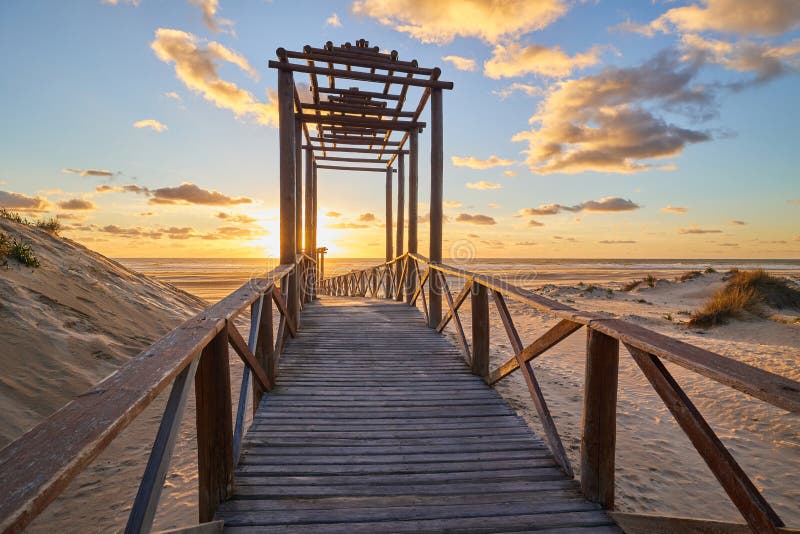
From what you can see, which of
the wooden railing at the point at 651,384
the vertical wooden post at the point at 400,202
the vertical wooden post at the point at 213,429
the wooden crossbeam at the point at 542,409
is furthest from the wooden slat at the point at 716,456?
the vertical wooden post at the point at 400,202

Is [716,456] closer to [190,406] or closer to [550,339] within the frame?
[550,339]

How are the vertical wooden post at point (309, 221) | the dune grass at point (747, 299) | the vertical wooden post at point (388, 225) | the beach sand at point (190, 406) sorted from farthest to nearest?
the vertical wooden post at point (388, 225), the vertical wooden post at point (309, 221), the dune grass at point (747, 299), the beach sand at point (190, 406)

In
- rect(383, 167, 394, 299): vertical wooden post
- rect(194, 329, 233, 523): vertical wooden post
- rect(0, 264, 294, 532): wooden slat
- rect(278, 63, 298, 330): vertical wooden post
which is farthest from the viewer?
rect(383, 167, 394, 299): vertical wooden post

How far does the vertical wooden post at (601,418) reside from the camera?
2.07 meters

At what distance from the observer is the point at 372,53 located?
594cm

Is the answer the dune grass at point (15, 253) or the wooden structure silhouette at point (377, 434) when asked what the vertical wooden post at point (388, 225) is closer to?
the wooden structure silhouette at point (377, 434)

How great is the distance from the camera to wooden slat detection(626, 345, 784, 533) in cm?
124

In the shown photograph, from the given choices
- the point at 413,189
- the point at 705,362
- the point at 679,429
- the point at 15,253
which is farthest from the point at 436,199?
the point at 15,253

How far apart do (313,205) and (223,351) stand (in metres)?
9.29

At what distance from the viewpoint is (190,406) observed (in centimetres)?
468

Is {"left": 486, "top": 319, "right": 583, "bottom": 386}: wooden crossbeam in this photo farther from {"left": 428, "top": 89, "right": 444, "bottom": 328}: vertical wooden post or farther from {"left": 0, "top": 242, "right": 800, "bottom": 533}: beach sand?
{"left": 428, "top": 89, "right": 444, "bottom": 328}: vertical wooden post

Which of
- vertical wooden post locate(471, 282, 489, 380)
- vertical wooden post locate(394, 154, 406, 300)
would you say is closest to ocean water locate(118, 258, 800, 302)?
vertical wooden post locate(394, 154, 406, 300)

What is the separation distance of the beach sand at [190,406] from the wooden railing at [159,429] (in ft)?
4.26

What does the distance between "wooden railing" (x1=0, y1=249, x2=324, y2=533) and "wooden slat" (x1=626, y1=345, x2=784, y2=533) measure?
179cm
